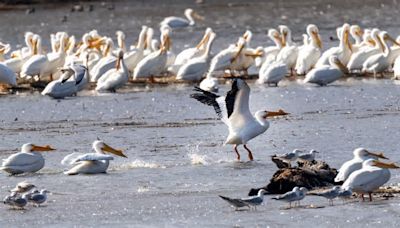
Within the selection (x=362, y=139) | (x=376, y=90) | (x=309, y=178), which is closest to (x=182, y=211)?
(x=309, y=178)

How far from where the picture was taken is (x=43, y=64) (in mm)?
20969

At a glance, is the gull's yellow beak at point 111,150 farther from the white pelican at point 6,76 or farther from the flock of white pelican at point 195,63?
the white pelican at point 6,76

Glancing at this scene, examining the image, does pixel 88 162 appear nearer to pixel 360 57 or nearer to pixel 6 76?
pixel 6 76

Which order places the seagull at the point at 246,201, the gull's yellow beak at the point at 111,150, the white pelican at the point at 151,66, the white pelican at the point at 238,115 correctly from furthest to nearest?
the white pelican at the point at 151,66 < the white pelican at the point at 238,115 < the gull's yellow beak at the point at 111,150 < the seagull at the point at 246,201

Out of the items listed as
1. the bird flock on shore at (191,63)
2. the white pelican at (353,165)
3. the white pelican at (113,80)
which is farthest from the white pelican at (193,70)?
the white pelican at (353,165)

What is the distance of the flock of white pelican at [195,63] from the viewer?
63.6ft

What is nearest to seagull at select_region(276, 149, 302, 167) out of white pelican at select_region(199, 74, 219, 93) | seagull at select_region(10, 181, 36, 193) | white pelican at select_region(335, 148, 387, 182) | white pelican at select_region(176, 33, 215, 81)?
white pelican at select_region(335, 148, 387, 182)

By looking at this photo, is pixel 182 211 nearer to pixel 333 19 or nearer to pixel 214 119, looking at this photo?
pixel 214 119

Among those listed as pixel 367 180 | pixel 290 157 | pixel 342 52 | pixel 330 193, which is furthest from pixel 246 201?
pixel 342 52

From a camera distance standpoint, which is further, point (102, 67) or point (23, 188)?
point (102, 67)

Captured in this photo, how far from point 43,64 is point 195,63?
102 inches

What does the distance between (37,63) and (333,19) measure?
51.8 ft

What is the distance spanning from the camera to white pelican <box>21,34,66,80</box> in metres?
20.8

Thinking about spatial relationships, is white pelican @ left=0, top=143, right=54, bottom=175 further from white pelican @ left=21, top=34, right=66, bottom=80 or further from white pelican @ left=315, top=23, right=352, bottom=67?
white pelican @ left=315, top=23, right=352, bottom=67
